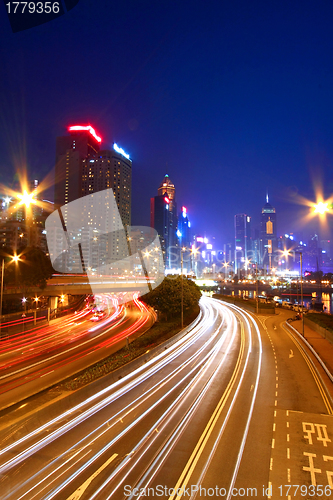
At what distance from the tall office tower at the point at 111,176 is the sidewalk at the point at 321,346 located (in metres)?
133

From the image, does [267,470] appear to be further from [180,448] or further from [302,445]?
[180,448]

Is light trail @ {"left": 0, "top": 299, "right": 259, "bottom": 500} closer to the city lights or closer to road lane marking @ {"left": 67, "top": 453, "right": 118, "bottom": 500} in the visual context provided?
road lane marking @ {"left": 67, "top": 453, "right": 118, "bottom": 500}

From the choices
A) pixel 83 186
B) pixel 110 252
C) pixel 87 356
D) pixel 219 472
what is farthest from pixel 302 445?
pixel 83 186

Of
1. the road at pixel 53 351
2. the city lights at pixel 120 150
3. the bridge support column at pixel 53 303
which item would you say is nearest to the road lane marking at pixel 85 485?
the road at pixel 53 351

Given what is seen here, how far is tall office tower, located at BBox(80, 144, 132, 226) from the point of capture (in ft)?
496

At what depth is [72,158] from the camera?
16312cm

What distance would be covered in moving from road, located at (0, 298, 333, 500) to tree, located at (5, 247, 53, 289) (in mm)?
27975

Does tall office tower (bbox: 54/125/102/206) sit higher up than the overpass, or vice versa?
tall office tower (bbox: 54/125/102/206)

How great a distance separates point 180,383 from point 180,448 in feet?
21.0

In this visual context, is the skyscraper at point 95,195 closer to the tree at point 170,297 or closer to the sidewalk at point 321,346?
the tree at point 170,297

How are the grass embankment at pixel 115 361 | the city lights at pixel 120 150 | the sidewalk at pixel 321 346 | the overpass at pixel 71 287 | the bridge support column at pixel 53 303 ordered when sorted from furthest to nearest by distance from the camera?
the city lights at pixel 120 150, the bridge support column at pixel 53 303, the overpass at pixel 71 287, the sidewalk at pixel 321 346, the grass embankment at pixel 115 361

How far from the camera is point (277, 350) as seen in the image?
2406 centimetres

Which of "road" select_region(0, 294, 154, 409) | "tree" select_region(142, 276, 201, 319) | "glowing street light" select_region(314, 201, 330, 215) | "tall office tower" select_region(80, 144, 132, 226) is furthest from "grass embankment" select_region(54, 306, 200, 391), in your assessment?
"tall office tower" select_region(80, 144, 132, 226)

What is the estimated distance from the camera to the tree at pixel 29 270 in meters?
38.6
